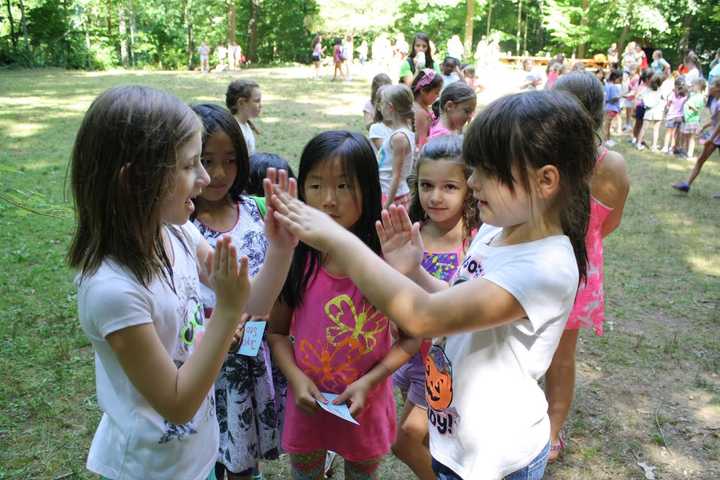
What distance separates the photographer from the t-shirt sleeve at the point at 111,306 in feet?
4.33

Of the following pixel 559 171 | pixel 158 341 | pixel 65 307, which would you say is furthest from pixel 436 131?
pixel 158 341

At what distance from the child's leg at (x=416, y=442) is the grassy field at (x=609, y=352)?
55 centimetres

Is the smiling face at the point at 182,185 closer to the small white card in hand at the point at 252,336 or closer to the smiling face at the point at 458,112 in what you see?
the small white card in hand at the point at 252,336

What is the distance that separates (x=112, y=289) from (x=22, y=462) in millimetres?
2213

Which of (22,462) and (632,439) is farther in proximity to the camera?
(632,439)

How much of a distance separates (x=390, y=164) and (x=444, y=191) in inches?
93.7

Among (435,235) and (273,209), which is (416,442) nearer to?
(435,235)

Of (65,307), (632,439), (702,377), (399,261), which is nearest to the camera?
(399,261)

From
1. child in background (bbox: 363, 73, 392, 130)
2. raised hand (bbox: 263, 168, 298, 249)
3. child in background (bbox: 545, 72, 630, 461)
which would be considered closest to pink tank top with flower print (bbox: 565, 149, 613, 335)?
child in background (bbox: 545, 72, 630, 461)

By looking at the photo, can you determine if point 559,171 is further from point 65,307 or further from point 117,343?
point 65,307

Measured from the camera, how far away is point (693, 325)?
15.3 ft

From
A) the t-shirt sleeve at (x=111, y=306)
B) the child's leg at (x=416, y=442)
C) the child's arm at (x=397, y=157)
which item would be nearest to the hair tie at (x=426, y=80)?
the child's arm at (x=397, y=157)

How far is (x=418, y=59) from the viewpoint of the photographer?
8875 millimetres

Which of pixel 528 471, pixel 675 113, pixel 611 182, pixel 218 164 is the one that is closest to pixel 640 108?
pixel 675 113
